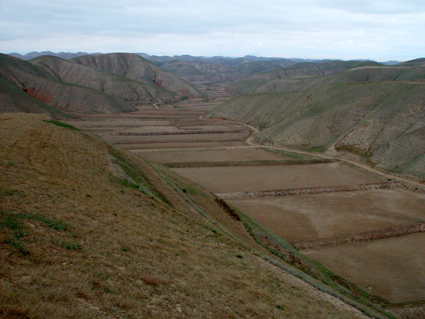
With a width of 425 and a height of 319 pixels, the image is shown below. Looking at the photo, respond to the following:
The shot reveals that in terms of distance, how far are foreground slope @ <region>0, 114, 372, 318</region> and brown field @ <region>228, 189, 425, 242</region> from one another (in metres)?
8.09

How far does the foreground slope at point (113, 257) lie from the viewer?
801 centimetres

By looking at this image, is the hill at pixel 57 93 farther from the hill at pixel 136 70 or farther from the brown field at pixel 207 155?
the brown field at pixel 207 155

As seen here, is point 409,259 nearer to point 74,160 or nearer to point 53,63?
point 74,160

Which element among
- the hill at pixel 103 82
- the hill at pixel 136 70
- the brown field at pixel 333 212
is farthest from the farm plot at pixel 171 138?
the hill at pixel 136 70

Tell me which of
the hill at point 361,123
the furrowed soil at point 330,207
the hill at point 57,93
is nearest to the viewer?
the furrowed soil at point 330,207

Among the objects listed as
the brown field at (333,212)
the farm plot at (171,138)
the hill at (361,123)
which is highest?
the hill at (361,123)

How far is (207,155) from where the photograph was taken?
51.6 metres

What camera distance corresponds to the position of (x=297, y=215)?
2862 cm

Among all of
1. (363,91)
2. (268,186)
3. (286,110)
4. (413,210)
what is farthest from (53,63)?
(413,210)

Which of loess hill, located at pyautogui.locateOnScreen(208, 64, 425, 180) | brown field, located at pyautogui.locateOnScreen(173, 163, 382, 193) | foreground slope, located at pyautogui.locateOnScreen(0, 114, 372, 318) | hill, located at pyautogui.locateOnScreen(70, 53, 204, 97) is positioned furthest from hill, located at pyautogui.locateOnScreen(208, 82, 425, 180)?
hill, located at pyautogui.locateOnScreen(70, 53, 204, 97)

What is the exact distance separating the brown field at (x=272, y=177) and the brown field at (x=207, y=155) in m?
5.02

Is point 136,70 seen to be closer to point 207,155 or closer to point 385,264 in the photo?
point 207,155

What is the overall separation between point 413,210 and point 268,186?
535 inches

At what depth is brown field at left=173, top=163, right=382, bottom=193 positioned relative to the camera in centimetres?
3648
